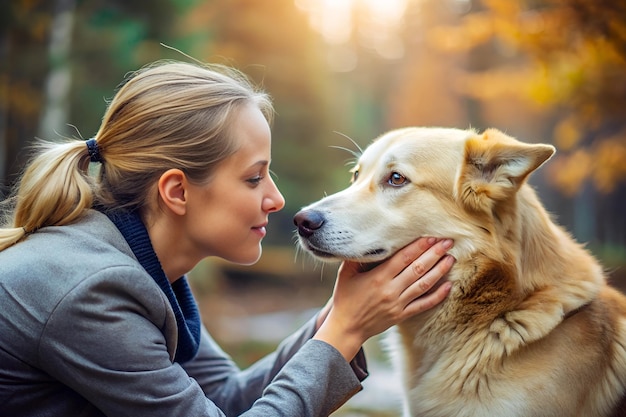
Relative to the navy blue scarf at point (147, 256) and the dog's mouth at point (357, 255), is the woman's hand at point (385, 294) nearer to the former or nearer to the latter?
the dog's mouth at point (357, 255)

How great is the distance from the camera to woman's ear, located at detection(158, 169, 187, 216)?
1856mm

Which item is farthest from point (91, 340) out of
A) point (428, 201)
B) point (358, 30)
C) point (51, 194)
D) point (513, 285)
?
point (358, 30)

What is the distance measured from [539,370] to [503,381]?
0.12 metres

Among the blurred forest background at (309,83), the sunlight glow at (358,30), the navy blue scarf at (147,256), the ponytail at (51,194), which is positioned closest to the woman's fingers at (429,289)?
the navy blue scarf at (147,256)

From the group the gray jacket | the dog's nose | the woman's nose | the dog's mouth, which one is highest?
the woman's nose

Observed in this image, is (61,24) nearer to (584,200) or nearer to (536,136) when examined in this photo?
(584,200)

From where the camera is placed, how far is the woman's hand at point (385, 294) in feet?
6.35

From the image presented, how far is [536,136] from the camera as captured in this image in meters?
17.4

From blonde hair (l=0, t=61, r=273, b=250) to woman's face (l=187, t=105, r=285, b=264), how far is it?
0.13 feet

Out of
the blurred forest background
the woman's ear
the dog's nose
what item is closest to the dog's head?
the dog's nose

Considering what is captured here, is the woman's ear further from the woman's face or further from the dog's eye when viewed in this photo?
the dog's eye

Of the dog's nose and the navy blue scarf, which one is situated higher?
the dog's nose

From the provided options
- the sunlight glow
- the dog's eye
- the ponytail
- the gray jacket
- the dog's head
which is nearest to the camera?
the gray jacket

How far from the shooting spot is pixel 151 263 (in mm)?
1832
